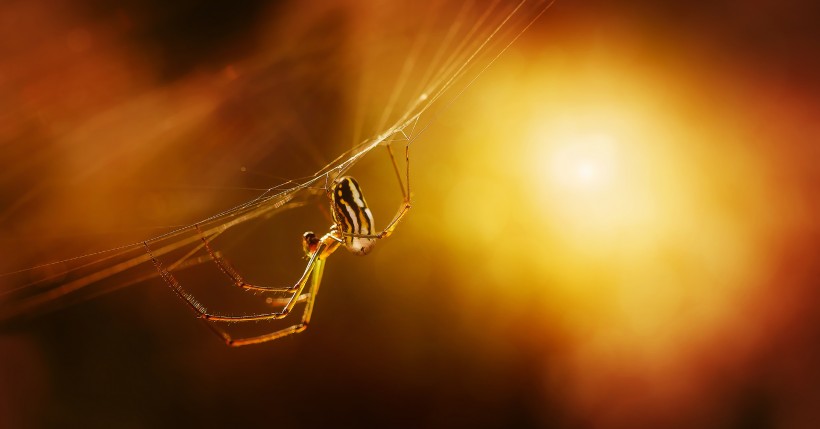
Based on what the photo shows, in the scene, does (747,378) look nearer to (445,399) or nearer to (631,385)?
(631,385)

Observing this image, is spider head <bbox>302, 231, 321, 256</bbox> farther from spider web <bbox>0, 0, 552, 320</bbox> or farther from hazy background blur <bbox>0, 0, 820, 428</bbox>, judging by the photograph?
hazy background blur <bbox>0, 0, 820, 428</bbox>

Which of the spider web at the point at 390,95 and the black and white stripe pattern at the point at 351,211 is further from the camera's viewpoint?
the spider web at the point at 390,95

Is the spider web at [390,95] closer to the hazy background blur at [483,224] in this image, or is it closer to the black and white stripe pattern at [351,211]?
the hazy background blur at [483,224]

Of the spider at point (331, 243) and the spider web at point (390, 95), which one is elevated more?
the spider web at point (390, 95)

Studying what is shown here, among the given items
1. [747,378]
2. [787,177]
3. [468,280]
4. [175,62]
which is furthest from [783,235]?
[175,62]

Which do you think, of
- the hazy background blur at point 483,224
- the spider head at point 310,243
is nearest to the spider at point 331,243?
the spider head at point 310,243

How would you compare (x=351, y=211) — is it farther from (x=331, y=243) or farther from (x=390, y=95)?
(x=390, y=95)
